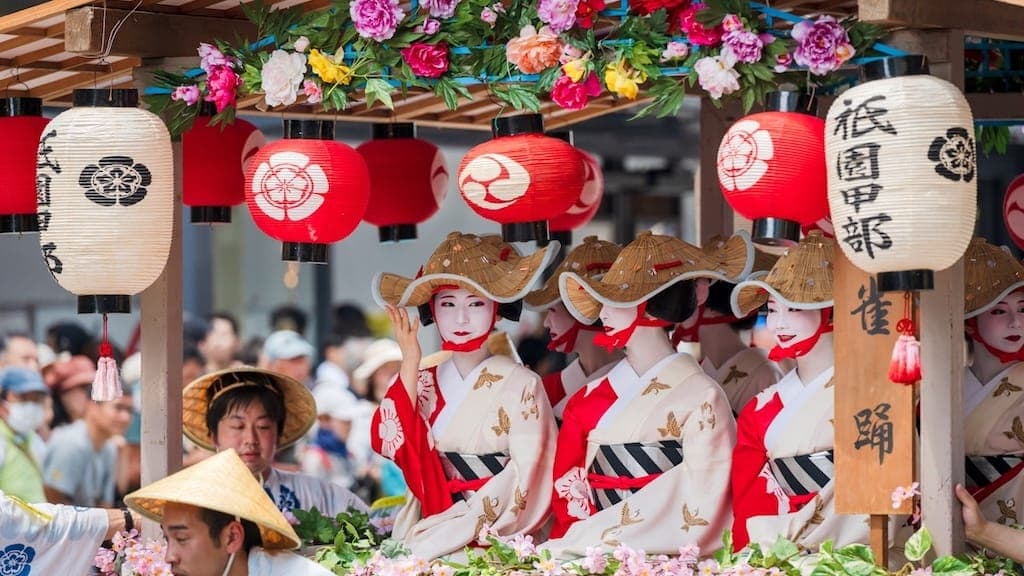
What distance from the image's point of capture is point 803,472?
6.34 meters

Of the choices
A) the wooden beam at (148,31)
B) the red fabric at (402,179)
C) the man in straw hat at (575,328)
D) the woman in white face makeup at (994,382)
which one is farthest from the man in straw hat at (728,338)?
the wooden beam at (148,31)

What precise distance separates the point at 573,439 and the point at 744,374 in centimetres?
127

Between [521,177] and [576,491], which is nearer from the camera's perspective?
[521,177]

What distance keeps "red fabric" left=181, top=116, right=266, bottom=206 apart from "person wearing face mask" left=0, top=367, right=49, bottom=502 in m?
2.02

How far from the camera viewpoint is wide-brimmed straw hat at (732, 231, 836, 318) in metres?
6.35

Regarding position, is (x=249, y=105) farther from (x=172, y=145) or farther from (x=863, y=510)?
(x=863, y=510)

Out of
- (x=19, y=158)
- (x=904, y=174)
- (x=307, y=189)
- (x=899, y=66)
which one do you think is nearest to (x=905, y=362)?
(x=904, y=174)

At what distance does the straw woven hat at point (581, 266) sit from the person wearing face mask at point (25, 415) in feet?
9.43

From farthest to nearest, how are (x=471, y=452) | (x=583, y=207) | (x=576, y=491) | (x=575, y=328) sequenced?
(x=583, y=207) < (x=575, y=328) < (x=471, y=452) < (x=576, y=491)

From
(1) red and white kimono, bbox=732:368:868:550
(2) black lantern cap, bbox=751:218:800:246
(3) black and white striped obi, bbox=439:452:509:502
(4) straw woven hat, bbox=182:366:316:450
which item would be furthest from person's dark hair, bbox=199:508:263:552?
(4) straw woven hat, bbox=182:366:316:450

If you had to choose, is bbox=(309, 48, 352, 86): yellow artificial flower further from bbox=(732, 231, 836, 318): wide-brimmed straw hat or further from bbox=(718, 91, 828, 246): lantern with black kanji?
bbox=(732, 231, 836, 318): wide-brimmed straw hat

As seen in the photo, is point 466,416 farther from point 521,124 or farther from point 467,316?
point 521,124

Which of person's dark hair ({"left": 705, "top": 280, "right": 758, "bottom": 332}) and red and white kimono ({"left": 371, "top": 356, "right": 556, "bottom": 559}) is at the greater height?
person's dark hair ({"left": 705, "top": 280, "right": 758, "bottom": 332})


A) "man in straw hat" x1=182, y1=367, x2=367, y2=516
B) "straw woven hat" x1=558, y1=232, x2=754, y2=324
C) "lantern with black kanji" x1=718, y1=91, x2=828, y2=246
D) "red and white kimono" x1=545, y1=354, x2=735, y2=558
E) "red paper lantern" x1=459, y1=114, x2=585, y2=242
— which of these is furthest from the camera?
"man in straw hat" x1=182, y1=367, x2=367, y2=516
